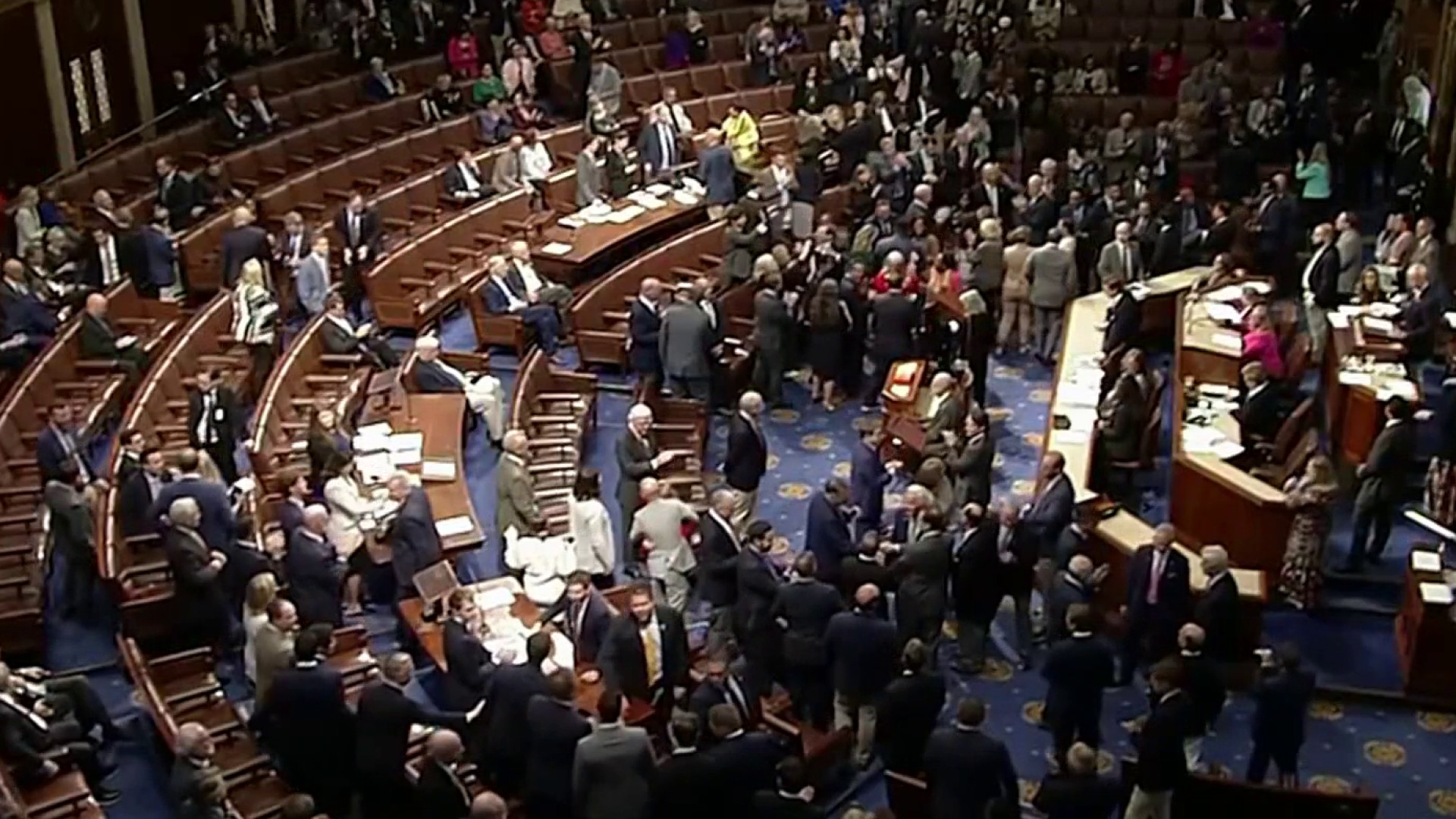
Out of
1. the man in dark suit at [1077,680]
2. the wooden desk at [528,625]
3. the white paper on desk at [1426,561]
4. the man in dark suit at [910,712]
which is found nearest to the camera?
the man in dark suit at [910,712]

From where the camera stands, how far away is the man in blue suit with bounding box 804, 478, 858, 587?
38.8 feet

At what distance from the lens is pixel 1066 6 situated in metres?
23.1

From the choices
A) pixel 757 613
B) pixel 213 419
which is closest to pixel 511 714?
pixel 757 613

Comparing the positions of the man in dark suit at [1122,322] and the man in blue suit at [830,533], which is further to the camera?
the man in dark suit at [1122,322]

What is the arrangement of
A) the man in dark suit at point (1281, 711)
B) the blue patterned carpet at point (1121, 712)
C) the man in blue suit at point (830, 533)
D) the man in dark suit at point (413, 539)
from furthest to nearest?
1. the man in dark suit at point (413, 539)
2. the man in blue suit at point (830, 533)
3. the blue patterned carpet at point (1121, 712)
4. the man in dark suit at point (1281, 711)

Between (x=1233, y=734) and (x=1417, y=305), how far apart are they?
16.8ft

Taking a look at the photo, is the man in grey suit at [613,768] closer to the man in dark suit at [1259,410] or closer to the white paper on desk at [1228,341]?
the man in dark suit at [1259,410]

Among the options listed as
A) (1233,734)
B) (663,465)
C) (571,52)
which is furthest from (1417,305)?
(571,52)

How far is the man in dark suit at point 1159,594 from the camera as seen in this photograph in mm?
11375

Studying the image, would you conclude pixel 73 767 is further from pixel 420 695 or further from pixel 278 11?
pixel 278 11

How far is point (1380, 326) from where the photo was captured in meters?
15.3

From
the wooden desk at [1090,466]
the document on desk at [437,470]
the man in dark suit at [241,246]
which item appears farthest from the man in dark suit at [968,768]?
the man in dark suit at [241,246]

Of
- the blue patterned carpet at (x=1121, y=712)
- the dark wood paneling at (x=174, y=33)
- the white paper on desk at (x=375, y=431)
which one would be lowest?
the blue patterned carpet at (x=1121, y=712)

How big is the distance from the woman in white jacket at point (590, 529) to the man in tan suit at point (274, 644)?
2.39m
